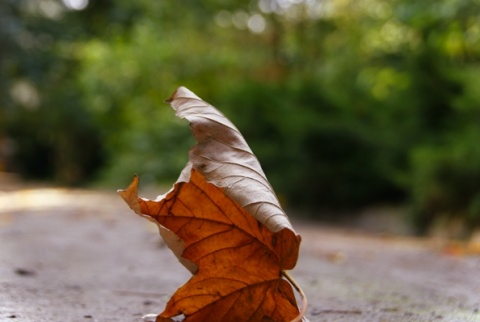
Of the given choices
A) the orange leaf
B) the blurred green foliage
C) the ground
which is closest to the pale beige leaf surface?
the orange leaf

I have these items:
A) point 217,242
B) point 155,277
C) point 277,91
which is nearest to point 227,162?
point 217,242

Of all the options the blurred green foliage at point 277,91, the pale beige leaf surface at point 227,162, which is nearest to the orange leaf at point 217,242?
the pale beige leaf surface at point 227,162

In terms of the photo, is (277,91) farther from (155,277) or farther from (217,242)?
(217,242)

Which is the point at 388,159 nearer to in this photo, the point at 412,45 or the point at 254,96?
the point at 412,45

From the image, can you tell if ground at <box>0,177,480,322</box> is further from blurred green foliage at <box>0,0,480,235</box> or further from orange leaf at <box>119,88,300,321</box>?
blurred green foliage at <box>0,0,480,235</box>

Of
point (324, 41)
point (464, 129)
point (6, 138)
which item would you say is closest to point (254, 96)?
point (464, 129)

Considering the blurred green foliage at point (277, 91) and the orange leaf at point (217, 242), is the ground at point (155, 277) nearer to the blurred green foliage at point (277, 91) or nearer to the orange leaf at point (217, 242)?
the orange leaf at point (217, 242)

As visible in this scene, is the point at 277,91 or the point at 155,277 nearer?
the point at 155,277
